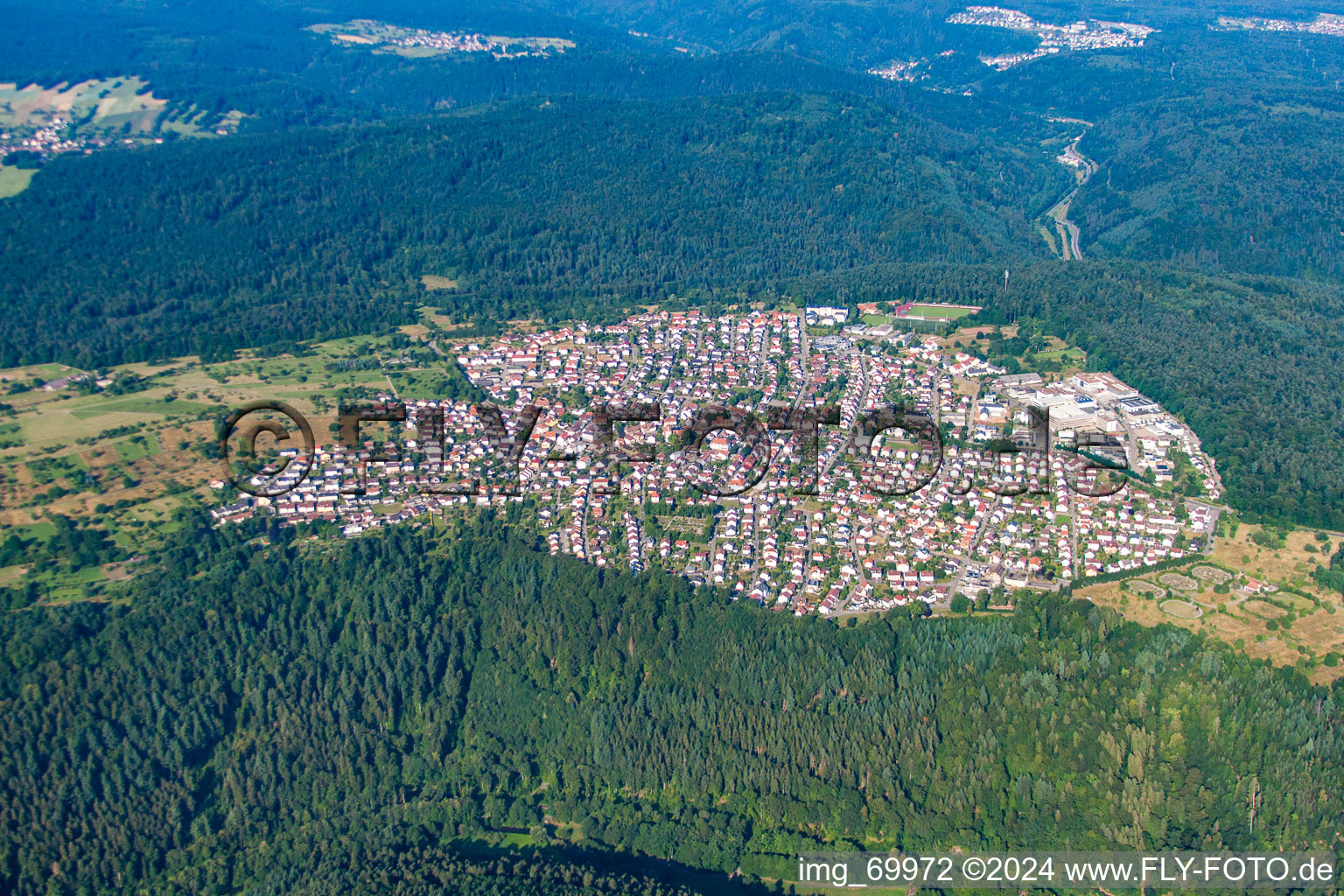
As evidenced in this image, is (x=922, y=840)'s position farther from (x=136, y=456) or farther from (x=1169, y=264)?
(x=1169, y=264)

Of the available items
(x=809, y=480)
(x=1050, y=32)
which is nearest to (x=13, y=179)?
(x=809, y=480)

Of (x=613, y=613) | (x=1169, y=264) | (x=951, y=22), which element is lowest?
(x=613, y=613)

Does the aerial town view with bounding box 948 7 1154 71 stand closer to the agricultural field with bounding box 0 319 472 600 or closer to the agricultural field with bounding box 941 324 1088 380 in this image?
the agricultural field with bounding box 941 324 1088 380

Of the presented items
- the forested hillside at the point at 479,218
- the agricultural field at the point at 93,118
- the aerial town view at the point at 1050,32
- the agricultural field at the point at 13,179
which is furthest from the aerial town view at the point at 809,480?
the aerial town view at the point at 1050,32

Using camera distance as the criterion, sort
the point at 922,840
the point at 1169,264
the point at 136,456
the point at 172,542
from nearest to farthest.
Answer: the point at 922,840 → the point at 172,542 → the point at 136,456 → the point at 1169,264

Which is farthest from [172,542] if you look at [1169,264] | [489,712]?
[1169,264]

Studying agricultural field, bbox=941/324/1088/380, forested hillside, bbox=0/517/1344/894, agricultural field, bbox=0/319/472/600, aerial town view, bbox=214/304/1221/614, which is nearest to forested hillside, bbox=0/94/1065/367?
agricultural field, bbox=0/319/472/600
